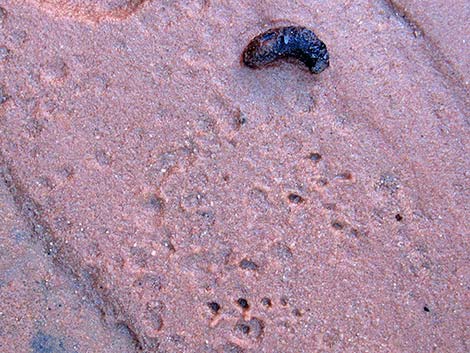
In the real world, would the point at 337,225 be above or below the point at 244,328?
above

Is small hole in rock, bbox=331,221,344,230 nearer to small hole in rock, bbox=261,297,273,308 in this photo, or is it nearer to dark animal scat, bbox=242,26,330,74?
small hole in rock, bbox=261,297,273,308

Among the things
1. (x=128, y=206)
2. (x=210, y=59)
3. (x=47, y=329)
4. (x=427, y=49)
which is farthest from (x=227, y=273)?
(x=427, y=49)

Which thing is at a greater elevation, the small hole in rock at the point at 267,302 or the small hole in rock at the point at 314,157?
the small hole in rock at the point at 314,157

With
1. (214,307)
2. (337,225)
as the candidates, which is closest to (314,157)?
(337,225)

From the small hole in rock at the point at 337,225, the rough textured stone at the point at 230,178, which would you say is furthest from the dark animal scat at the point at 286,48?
the small hole in rock at the point at 337,225

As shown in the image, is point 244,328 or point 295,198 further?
point 295,198

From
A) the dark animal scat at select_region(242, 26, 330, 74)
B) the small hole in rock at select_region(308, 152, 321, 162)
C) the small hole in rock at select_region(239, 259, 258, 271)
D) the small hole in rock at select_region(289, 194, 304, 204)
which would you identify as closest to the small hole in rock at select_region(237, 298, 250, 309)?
the small hole in rock at select_region(239, 259, 258, 271)

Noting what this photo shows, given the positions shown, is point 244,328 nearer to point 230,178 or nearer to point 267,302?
point 267,302

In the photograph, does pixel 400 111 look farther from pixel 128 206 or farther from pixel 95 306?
pixel 95 306

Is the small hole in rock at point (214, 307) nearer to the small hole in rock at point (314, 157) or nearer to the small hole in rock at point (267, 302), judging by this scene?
the small hole in rock at point (267, 302)
